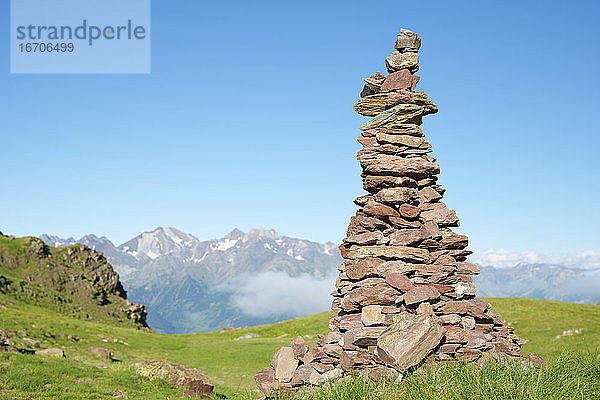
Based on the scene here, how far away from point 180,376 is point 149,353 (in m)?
25.5

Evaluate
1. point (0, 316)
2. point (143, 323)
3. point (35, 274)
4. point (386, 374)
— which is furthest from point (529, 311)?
point (35, 274)

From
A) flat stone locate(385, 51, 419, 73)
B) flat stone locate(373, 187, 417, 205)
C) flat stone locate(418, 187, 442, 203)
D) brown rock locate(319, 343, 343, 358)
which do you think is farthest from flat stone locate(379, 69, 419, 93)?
brown rock locate(319, 343, 343, 358)

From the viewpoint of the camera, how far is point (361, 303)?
13.4 metres

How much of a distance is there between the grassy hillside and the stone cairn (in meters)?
2.43

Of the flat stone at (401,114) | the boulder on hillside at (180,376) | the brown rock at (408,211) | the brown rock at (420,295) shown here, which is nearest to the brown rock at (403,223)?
the brown rock at (408,211)

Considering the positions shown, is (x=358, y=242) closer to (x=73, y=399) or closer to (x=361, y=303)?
(x=361, y=303)

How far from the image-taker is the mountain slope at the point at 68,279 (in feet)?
257

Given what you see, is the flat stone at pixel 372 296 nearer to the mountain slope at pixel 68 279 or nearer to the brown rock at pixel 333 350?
the brown rock at pixel 333 350

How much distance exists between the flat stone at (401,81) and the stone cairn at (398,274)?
1.5 inches

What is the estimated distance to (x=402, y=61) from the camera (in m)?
15.8

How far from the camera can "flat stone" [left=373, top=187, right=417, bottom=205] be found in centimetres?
→ 1450

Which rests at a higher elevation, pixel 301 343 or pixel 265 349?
pixel 301 343

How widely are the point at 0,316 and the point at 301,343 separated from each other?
41.2 m

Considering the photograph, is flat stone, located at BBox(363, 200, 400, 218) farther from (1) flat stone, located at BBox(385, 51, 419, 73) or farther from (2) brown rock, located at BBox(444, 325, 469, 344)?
(1) flat stone, located at BBox(385, 51, 419, 73)
